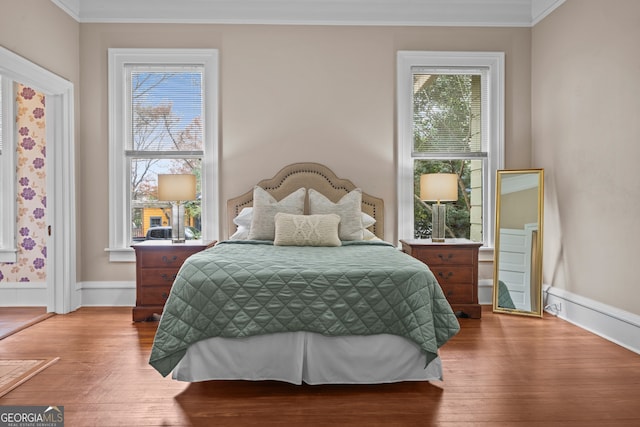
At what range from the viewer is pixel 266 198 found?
4348mm

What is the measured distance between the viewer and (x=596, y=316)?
12.2 ft

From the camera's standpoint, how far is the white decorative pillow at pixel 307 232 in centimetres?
382

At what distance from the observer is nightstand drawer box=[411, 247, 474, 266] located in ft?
13.9

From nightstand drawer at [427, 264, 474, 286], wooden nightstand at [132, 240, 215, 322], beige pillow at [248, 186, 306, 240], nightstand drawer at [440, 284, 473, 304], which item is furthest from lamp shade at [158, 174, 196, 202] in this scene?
nightstand drawer at [440, 284, 473, 304]

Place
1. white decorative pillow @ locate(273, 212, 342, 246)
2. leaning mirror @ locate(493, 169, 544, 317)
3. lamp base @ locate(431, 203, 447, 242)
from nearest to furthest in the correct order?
white decorative pillow @ locate(273, 212, 342, 246)
leaning mirror @ locate(493, 169, 544, 317)
lamp base @ locate(431, 203, 447, 242)

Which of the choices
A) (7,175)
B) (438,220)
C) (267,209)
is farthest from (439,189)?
(7,175)

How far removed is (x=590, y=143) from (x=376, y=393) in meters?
2.85

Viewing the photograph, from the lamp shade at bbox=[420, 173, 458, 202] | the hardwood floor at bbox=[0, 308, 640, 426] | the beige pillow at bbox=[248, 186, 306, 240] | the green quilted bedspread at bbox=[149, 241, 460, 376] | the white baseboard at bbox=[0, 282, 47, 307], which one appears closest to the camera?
the hardwood floor at bbox=[0, 308, 640, 426]

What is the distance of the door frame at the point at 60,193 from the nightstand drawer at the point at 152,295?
0.88 meters

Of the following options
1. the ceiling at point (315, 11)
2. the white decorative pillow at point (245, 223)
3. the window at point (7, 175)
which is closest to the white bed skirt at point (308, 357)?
the white decorative pillow at point (245, 223)

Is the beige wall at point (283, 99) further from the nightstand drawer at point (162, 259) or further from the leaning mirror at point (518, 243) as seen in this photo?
the leaning mirror at point (518, 243)

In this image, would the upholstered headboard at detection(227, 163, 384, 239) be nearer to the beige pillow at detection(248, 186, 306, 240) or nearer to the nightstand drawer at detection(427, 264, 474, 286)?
the beige pillow at detection(248, 186, 306, 240)

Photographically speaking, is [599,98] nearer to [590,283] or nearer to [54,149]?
[590,283]

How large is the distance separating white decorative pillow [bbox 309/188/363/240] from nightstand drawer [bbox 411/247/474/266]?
1.96 feet
